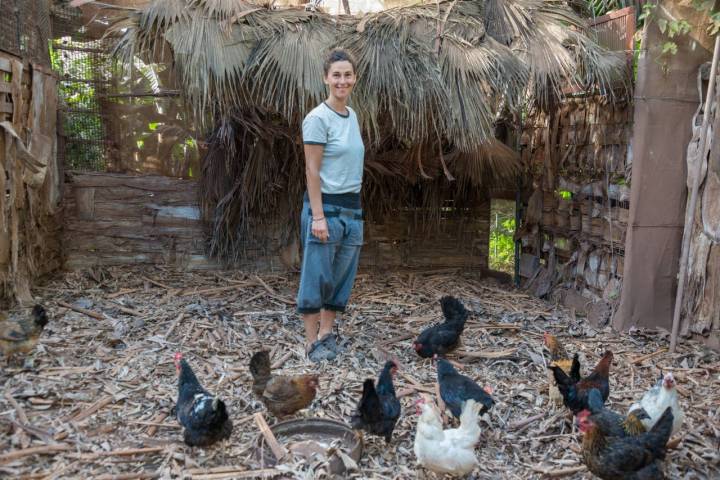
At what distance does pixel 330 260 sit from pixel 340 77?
1.38 metres

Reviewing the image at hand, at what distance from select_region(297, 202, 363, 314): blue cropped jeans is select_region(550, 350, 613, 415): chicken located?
5.63 ft

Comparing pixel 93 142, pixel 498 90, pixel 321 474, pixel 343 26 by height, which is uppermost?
pixel 343 26

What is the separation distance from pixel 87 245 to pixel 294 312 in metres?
2.99

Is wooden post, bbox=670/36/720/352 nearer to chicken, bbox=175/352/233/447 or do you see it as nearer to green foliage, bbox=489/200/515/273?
green foliage, bbox=489/200/515/273

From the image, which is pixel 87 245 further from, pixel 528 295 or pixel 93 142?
pixel 528 295

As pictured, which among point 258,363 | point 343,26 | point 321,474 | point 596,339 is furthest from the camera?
point 343,26

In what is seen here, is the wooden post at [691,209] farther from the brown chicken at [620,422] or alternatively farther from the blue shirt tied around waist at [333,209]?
the blue shirt tied around waist at [333,209]

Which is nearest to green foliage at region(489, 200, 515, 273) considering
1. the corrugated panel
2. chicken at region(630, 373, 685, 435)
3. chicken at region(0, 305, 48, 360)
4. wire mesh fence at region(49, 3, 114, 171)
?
the corrugated panel

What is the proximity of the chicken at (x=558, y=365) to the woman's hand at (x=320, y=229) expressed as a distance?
1866 millimetres

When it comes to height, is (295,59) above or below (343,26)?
below

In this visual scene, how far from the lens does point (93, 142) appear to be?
7.41 metres

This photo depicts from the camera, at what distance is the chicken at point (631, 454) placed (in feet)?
10.4

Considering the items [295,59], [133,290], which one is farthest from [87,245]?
[295,59]

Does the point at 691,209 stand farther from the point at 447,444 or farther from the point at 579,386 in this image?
the point at 447,444
